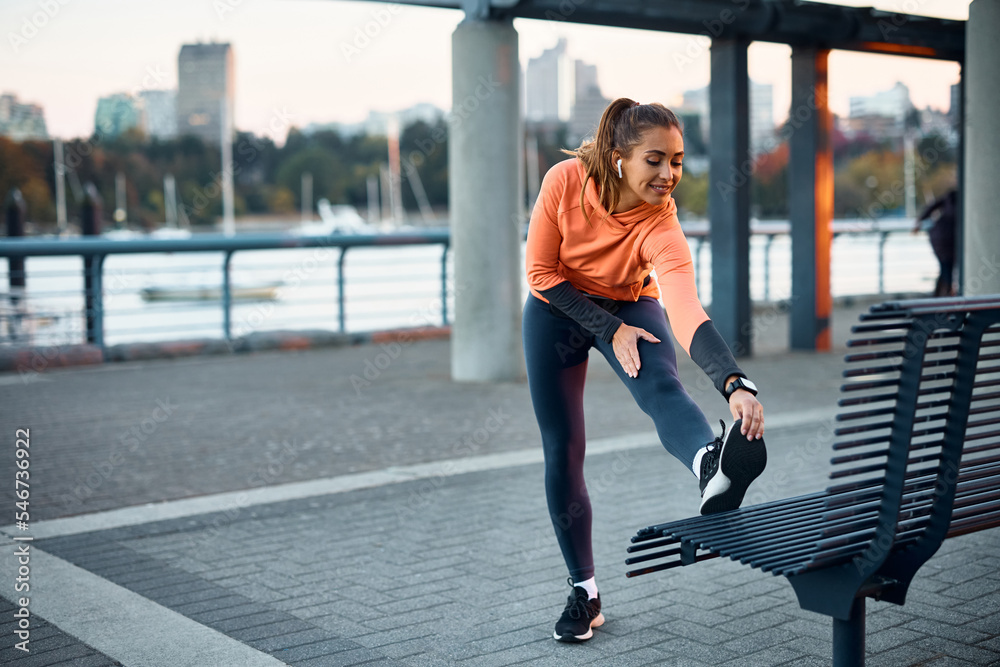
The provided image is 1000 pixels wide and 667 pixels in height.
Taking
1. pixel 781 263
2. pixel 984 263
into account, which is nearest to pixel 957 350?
pixel 984 263

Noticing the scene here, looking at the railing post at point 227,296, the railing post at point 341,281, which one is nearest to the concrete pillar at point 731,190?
the railing post at point 341,281

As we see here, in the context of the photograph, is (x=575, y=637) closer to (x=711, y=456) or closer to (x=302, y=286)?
(x=711, y=456)

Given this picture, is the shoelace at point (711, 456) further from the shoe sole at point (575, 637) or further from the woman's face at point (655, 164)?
the shoe sole at point (575, 637)

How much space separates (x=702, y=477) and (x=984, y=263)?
5.98m

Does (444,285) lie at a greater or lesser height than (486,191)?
lesser

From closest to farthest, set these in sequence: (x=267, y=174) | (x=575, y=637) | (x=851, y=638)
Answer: (x=851, y=638) < (x=575, y=637) < (x=267, y=174)

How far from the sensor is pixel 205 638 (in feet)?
12.0

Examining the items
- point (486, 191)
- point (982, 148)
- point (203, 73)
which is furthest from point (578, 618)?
point (203, 73)

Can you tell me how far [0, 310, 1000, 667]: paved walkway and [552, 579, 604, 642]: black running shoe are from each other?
0.15 feet

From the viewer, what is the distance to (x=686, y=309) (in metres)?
3.10

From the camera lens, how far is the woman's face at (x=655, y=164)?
3.19m

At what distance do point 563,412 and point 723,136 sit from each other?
8390 millimetres

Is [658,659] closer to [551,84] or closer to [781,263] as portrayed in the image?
[551,84]

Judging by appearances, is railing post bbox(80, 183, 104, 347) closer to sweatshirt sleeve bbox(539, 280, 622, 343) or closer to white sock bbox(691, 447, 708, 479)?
sweatshirt sleeve bbox(539, 280, 622, 343)
